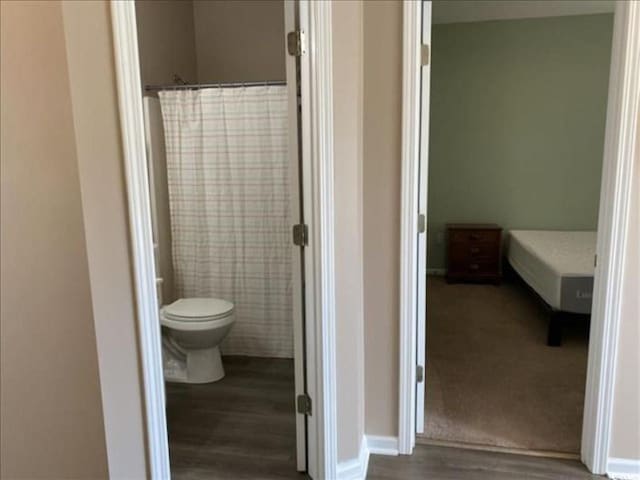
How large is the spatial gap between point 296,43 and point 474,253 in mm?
3898

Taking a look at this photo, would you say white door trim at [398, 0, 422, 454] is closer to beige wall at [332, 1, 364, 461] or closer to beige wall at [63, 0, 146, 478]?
beige wall at [332, 1, 364, 461]

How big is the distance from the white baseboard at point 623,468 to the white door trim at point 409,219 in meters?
0.86

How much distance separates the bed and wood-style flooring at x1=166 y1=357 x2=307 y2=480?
76.6 inches

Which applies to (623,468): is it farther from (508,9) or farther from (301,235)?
(508,9)

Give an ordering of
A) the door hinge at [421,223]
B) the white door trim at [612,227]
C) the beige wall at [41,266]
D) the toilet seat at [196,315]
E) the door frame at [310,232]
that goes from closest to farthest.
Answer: the beige wall at [41,266] → the door frame at [310,232] → the white door trim at [612,227] → the door hinge at [421,223] → the toilet seat at [196,315]

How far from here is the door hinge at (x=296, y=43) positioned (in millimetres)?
1755

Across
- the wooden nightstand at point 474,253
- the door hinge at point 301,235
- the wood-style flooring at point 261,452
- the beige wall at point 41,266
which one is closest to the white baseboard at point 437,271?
the wooden nightstand at point 474,253

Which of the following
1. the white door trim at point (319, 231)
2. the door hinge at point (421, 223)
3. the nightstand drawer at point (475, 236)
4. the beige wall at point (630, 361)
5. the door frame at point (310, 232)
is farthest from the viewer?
the nightstand drawer at point (475, 236)

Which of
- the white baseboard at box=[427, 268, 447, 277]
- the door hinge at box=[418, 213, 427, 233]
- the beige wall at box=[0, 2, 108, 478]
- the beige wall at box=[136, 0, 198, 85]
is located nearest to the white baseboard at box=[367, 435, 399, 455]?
the door hinge at box=[418, 213, 427, 233]

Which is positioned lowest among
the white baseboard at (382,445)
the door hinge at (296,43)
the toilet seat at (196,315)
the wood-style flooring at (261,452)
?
the wood-style flooring at (261,452)

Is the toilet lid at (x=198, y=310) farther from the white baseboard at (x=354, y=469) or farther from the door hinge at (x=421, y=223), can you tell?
the door hinge at (x=421, y=223)

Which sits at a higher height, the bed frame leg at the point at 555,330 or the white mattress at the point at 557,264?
the white mattress at the point at 557,264

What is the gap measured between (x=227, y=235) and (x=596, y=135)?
161 inches

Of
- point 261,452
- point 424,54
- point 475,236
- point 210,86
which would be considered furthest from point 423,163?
point 475,236
